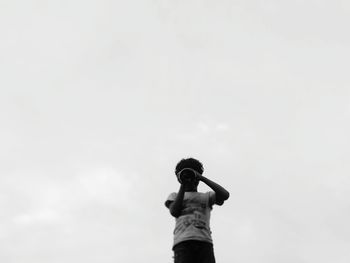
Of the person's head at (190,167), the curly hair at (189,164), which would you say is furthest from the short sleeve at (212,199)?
the curly hair at (189,164)

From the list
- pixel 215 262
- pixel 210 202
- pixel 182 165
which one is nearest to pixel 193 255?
pixel 215 262

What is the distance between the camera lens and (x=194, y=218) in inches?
218

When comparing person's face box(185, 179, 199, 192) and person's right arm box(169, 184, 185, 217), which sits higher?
person's face box(185, 179, 199, 192)

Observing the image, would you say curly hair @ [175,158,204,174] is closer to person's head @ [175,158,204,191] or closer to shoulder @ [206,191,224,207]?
person's head @ [175,158,204,191]

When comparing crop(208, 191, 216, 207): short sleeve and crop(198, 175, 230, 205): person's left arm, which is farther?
crop(208, 191, 216, 207): short sleeve

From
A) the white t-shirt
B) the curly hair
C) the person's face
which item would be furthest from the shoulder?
the curly hair

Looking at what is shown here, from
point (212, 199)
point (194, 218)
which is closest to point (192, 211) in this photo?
point (194, 218)

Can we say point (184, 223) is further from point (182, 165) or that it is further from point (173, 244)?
point (182, 165)

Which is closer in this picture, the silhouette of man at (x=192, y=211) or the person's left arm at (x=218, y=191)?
the silhouette of man at (x=192, y=211)

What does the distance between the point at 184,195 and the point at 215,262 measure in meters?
0.91

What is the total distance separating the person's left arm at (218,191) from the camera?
5660 millimetres

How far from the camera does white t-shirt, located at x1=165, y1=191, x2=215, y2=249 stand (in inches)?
212

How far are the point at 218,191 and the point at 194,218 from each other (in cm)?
45

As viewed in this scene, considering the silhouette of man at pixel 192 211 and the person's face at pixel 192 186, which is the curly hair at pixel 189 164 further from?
the person's face at pixel 192 186
